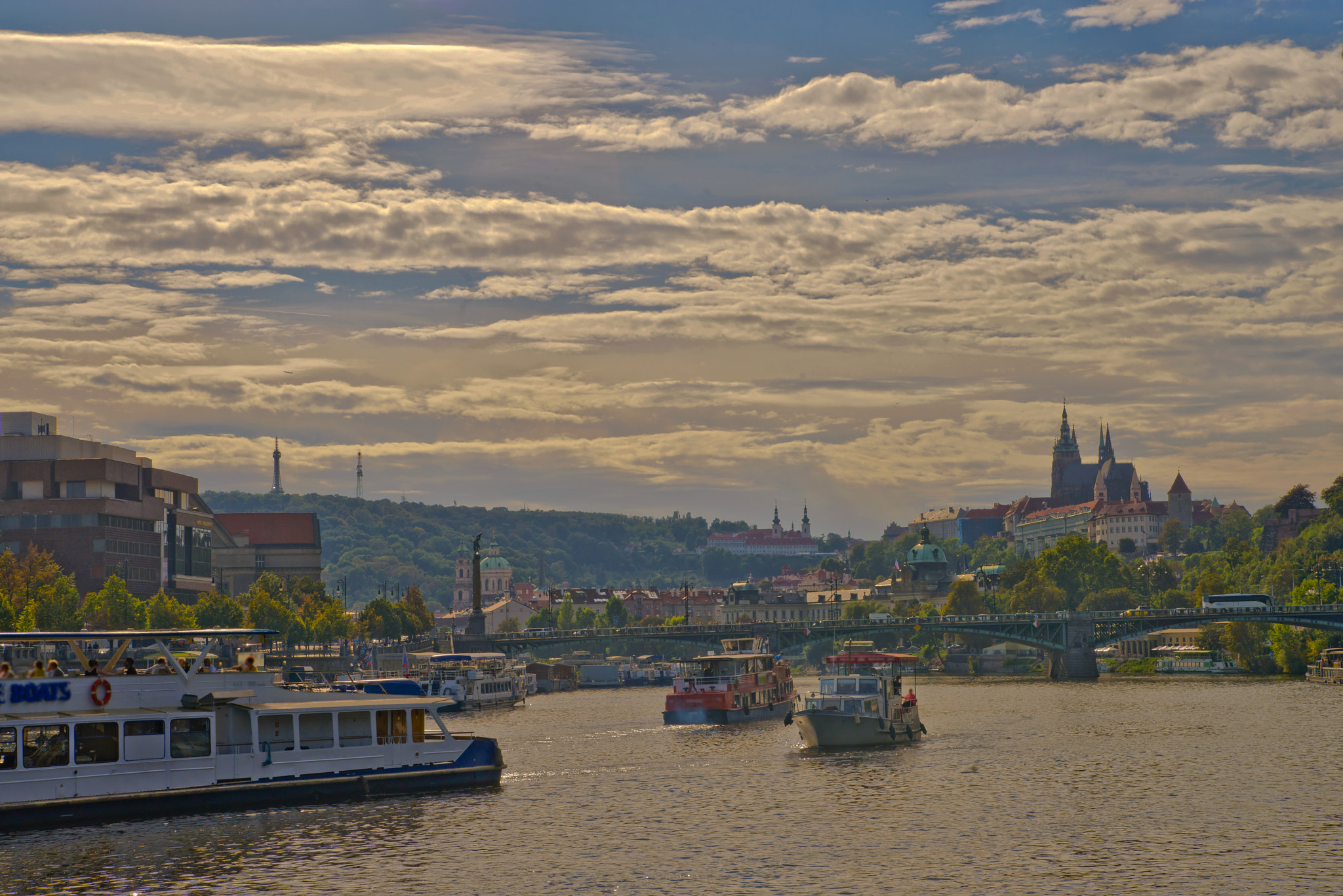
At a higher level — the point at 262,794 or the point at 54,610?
the point at 54,610

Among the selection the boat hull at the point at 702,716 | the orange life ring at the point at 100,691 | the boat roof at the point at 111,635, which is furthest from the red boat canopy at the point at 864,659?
the orange life ring at the point at 100,691

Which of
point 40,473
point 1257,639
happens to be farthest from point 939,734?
point 40,473

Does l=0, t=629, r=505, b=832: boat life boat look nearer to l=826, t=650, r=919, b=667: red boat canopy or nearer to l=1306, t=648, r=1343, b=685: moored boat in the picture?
l=826, t=650, r=919, b=667: red boat canopy

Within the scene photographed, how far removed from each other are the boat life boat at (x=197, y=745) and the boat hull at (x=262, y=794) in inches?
2.0

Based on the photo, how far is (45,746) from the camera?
5800 cm

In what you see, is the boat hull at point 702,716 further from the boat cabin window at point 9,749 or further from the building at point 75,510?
the building at point 75,510

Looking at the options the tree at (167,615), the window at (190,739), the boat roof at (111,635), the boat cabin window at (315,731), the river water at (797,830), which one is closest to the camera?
the river water at (797,830)

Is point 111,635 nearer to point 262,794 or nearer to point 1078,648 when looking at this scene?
point 262,794

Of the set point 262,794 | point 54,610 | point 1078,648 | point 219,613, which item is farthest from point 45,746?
point 1078,648

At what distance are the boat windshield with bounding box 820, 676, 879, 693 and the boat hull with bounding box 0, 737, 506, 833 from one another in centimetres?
2739

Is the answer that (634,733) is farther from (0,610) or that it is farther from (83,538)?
(83,538)

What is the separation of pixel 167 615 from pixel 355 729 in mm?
107864

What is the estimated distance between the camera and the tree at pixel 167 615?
16412 centimetres

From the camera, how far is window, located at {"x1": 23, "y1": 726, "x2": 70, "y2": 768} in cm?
5753
